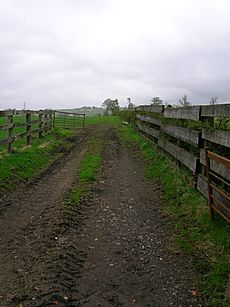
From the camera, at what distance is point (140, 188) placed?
8.82 m

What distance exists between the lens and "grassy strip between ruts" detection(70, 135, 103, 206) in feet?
25.7

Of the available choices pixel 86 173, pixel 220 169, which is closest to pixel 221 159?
pixel 220 169

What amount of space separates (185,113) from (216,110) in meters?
2.69

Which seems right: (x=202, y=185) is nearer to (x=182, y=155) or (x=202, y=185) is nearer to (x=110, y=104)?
(x=182, y=155)

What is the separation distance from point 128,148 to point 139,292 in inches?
489

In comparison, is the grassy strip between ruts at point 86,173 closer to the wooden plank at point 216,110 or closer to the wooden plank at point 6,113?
the wooden plank at point 6,113

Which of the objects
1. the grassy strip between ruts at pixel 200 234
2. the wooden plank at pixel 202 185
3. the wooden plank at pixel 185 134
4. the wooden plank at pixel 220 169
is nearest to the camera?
the grassy strip between ruts at pixel 200 234

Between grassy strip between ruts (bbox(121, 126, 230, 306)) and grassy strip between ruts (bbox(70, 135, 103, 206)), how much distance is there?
1829 millimetres

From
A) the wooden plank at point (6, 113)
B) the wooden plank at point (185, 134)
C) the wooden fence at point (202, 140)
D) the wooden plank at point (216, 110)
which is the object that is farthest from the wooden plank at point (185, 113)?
the wooden plank at point (6, 113)

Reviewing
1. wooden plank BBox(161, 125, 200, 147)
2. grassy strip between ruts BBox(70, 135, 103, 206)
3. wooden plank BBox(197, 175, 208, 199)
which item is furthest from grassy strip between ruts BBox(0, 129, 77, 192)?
wooden plank BBox(197, 175, 208, 199)

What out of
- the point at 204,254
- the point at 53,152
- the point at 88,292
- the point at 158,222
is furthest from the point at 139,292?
the point at 53,152

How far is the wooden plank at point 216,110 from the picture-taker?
19.5 ft

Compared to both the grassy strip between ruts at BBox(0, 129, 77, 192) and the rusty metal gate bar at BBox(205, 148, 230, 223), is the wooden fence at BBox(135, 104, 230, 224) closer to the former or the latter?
the rusty metal gate bar at BBox(205, 148, 230, 223)

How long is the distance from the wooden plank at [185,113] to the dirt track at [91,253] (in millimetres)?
1926
